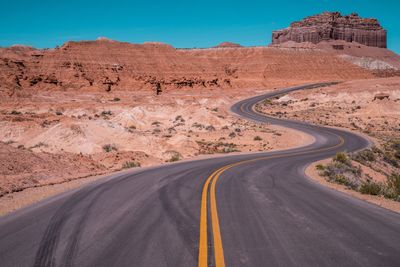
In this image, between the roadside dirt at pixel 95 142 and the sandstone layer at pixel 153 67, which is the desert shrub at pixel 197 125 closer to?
the roadside dirt at pixel 95 142

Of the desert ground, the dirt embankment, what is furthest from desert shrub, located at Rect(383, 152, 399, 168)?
the desert ground

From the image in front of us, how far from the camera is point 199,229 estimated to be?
20.6ft

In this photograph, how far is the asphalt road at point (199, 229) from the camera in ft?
16.5

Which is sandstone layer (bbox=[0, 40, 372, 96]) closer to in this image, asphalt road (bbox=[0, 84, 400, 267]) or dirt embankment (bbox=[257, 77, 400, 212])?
dirt embankment (bbox=[257, 77, 400, 212])

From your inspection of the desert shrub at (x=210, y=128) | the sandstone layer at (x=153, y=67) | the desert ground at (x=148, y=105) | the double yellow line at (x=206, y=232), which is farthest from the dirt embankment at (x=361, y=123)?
the sandstone layer at (x=153, y=67)

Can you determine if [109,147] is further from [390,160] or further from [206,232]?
[390,160]

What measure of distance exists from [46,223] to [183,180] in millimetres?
5911

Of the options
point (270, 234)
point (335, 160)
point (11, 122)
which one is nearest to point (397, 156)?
point (335, 160)

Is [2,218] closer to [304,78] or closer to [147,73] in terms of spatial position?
[147,73]

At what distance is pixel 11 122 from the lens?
26.0 meters

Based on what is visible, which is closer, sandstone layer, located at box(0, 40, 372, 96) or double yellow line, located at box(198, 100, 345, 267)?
double yellow line, located at box(198, 100, 345, 267)

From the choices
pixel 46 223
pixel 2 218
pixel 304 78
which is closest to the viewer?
pixel 46 223

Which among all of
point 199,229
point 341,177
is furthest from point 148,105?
point 199,229

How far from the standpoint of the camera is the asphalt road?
5020mm
